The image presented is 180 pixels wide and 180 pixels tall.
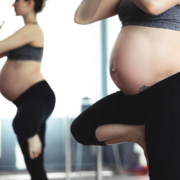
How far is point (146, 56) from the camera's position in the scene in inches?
29.6

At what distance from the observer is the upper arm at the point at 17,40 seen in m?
1.42

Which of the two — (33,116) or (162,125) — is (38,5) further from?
(162,125)

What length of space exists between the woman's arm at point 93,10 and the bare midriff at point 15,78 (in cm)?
62

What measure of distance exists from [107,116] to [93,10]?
37 cm

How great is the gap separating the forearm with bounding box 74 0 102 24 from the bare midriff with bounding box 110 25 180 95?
142 millimetres

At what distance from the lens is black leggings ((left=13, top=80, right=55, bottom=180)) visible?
1430mm

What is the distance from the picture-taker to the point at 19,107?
1.46 meters

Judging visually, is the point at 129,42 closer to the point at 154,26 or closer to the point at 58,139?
the point at 154,26

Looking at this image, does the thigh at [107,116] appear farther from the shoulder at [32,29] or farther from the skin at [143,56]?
the shoulder at [32,29]

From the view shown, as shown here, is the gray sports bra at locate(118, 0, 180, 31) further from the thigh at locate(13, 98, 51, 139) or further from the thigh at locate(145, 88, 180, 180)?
the thigh at locate(13, 98, 51, 139)

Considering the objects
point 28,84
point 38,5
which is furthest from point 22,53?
point 38,5

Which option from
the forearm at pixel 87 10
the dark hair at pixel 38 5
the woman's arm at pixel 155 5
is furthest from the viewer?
the dark hair at pixel 38 5

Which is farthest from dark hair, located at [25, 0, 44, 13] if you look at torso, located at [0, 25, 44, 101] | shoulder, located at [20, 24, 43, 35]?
torso, located at [0, 25, 44, 101]

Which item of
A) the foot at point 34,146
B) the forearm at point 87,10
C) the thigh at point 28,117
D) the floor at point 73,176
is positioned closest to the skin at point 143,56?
the forearm at point 87,10
